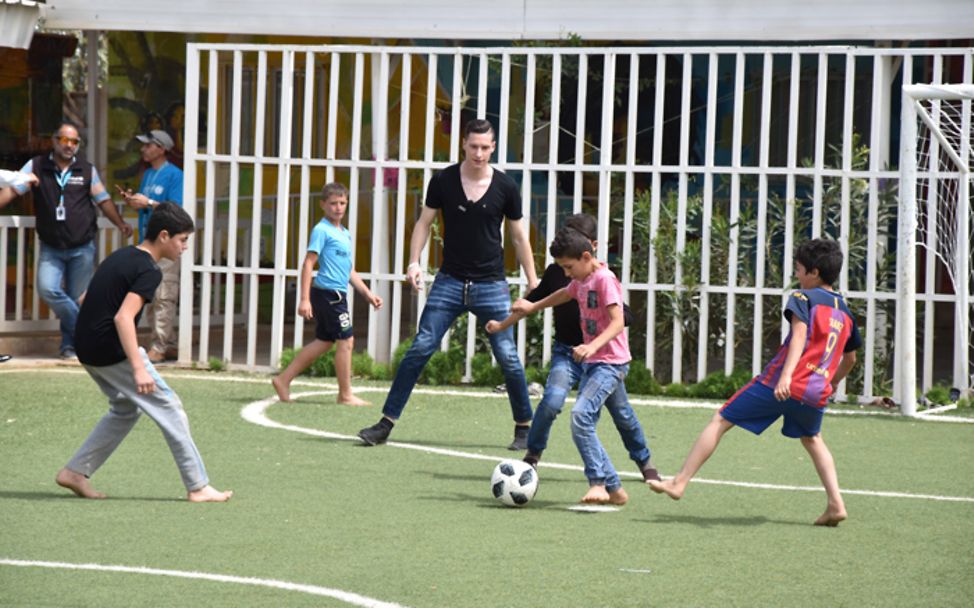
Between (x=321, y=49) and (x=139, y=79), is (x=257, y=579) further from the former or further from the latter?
(x=139, y=79)

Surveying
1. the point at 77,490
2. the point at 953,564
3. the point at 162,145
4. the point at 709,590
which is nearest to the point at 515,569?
the point at 709,590

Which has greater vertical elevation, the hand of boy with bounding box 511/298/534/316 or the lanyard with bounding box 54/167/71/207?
the lanyard with bounding box 54/167/71/207

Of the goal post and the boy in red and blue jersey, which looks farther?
the goal post

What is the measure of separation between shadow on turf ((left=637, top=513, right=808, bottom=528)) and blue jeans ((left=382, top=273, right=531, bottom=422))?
7.57 feet

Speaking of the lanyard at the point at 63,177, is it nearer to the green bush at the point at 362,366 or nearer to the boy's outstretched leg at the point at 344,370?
the green bush at the point at 362,366

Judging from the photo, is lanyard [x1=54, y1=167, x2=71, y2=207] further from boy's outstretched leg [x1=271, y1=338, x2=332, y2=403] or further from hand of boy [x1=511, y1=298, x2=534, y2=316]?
hand of boy [x1=511, y1=298, x2=534, y2=316]

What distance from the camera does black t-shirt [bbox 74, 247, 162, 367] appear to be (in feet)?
26.3

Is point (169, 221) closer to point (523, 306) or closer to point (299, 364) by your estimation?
point (523, 306)

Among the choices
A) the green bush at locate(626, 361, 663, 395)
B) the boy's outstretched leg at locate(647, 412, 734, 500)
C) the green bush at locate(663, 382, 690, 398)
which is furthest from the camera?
the green bush at locate(626, 361, 663, 395)

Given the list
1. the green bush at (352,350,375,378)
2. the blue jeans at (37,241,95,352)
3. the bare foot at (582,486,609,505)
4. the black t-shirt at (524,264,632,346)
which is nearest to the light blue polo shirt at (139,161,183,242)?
the blue jeans at (37,241,95,352)

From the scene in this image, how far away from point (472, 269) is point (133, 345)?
9.48ft

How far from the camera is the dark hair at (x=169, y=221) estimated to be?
8109 millimetres

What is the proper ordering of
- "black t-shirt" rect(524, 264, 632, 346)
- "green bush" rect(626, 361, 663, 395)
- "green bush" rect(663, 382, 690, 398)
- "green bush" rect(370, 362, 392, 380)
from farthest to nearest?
"green bush" rect(370, 362, 392, 380)
"green bush" rect(626, 361, 663, 395)
"green bush" rect(663, 382, 690, 398)
"black t-shirt" rect(524, 264, 632, 346)

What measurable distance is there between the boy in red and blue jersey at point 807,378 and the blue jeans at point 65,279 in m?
7.65
